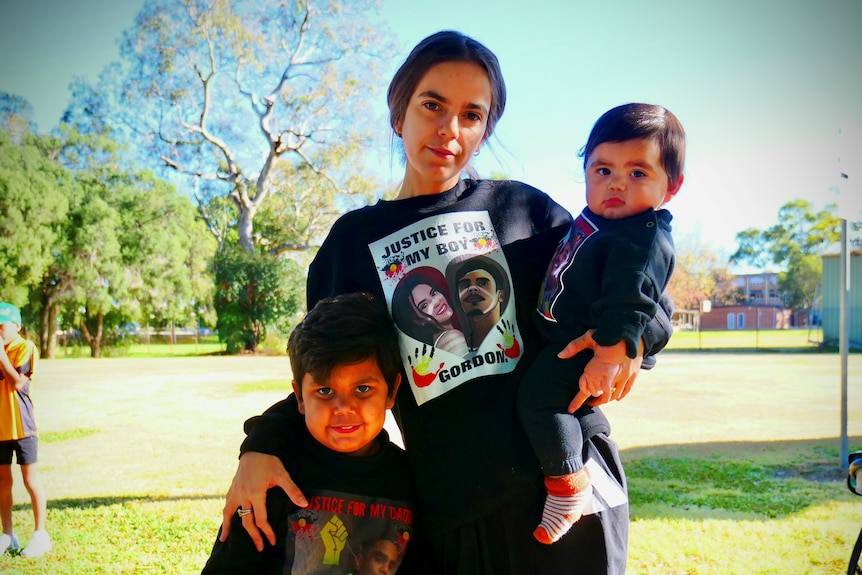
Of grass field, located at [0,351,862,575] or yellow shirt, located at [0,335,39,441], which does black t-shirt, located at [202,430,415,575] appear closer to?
grass field, located at [0,351,862,575]

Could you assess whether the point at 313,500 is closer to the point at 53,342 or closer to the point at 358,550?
the point at 358,550

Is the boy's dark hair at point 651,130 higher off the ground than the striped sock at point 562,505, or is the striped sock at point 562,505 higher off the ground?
the boy's dark hair at point 651,130

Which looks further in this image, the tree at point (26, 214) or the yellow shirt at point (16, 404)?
the tree at point (26, 214)

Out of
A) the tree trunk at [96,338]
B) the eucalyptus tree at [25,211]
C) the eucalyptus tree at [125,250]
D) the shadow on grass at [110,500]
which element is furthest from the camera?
the tree trunk at [96,338]

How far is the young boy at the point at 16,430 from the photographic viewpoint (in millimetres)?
3561

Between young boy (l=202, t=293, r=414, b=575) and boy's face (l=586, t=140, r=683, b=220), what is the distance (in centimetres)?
57

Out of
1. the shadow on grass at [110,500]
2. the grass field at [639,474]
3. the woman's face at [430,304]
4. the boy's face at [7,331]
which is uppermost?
the woman's face at [430,304]

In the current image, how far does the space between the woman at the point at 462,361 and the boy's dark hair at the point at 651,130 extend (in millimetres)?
221

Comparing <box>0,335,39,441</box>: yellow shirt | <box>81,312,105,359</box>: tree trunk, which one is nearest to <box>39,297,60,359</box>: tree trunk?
<box>81,312,105,359</box>: tree trunk

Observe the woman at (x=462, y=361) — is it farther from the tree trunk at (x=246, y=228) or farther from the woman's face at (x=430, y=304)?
the tree trunk at (x=246, y=228)

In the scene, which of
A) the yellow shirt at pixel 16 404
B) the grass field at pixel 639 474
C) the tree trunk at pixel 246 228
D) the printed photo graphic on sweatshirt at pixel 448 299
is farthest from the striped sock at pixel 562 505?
the tree trunk at pixel 246 228

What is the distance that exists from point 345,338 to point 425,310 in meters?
0.18

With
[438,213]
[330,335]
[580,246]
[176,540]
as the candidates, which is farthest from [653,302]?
[176,540]

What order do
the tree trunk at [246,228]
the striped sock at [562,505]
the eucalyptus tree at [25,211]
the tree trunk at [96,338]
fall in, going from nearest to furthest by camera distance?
the striped sock at [562,505], the eucalyptus tree at [25,211], the tree trunk at [96,338], the tree trunk at [246,228]
